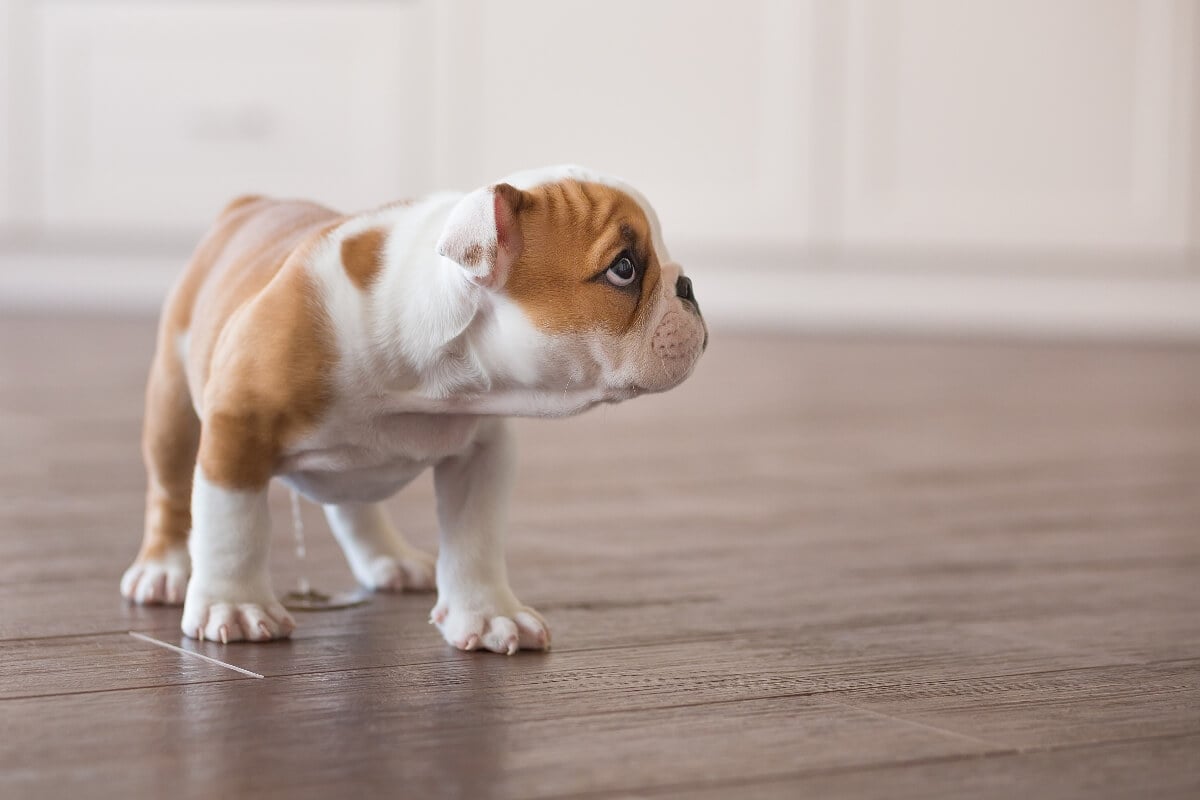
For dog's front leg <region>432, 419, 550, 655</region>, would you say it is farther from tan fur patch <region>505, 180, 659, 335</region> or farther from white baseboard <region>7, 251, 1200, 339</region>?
white baseboard <region>7, 251, 1200, 339</region>

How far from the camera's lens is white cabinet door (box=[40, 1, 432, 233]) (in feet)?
12.8

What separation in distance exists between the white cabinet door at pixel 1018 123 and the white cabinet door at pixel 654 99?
0.16 m

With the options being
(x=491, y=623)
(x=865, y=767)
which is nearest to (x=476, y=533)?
(x=491, y=623)

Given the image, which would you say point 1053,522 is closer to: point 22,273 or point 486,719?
point 486,719

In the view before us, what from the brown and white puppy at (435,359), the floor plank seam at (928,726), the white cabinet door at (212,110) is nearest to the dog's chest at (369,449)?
the brown and white puppy at (435,359)

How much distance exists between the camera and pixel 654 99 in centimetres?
389

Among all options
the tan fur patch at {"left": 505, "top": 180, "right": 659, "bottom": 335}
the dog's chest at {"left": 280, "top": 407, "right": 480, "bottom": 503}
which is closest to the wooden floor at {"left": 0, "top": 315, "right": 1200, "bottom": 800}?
the dog's chest at {"left": 280, "top": 407, "right": 480, "bottom": 503}

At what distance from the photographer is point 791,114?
12.6ft

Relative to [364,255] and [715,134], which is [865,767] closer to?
[364,255]

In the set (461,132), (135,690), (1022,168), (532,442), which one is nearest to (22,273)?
(461,132)

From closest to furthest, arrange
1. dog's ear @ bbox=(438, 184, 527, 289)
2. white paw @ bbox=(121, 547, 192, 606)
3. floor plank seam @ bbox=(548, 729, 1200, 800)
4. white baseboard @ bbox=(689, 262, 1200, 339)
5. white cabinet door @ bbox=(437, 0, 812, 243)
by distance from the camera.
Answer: floor plank seam @ bbox=(548, 729, 1200, 800)
dog's ear @ bbox=(438, 184, 527, 289)
white paw @ bbox=(121, 547, 192, 606)
white baseboard @ bbox=(689, 262, 1200, 339)
white cabinet door @ bbox=(437, 0, 812, 243)

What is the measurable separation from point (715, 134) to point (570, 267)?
3012mm

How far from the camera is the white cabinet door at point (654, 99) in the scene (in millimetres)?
3854

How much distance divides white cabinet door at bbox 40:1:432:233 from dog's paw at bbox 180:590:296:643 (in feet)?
9.71
